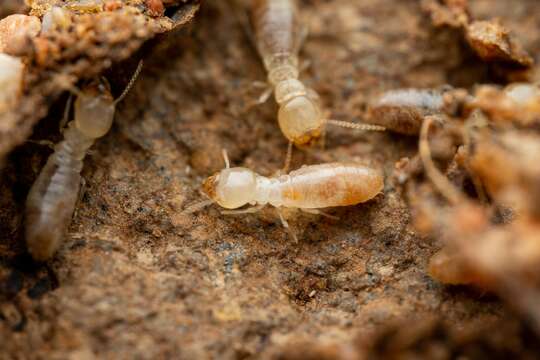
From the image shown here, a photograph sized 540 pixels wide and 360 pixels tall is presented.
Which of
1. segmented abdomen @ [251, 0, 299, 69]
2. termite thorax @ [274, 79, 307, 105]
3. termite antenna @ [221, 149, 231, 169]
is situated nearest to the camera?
termite antenna @ [221, 149, 231, 169]

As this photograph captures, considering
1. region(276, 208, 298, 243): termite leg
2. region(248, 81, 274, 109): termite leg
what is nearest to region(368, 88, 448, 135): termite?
region(248, 81, 274, 109): termite leg

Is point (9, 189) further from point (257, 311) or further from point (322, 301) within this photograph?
point (322, 301)

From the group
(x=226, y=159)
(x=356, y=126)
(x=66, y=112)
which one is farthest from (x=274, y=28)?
(x=66, y=112)

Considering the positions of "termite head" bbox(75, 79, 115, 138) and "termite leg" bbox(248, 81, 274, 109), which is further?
"termite leg" bbox(248, 81, 274, 109)

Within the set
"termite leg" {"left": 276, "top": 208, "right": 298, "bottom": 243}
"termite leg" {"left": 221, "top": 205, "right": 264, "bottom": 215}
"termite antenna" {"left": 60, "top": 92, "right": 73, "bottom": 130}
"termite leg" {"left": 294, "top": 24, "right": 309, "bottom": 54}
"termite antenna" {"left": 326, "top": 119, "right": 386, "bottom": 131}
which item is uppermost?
"termite antenna" {"left": 60, "top": 92, "right": 73, "bottom": 130}

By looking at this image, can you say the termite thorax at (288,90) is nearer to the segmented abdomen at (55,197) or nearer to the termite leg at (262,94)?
the termite leg at (262,94)

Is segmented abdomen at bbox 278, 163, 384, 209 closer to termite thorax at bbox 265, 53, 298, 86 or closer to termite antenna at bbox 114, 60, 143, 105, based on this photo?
termite thorax at bbox 265, 53, 298, 86
